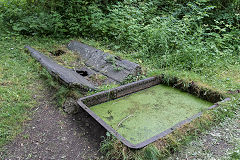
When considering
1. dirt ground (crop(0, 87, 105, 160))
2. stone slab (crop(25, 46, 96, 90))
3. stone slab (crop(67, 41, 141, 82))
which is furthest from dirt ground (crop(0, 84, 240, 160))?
stone slab (crop(67, 41, 141, 82))

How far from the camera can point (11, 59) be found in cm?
479

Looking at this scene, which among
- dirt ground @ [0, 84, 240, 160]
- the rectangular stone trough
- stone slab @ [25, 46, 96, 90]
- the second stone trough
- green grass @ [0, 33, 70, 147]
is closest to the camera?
dirt ground @ [0, 84, 240, 160]

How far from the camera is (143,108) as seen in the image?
3.34 m

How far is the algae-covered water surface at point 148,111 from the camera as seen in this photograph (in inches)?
113

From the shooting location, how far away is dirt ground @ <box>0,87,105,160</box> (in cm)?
256

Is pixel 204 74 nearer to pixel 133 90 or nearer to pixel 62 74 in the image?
pixel 133 90

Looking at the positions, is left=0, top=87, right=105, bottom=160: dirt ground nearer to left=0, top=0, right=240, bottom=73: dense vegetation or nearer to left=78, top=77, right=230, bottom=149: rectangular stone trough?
left=78, top=77, right=230, bottom=149: rectangular stone trough

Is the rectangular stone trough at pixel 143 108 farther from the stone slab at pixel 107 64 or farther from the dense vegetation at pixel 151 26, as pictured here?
the dense vegetation at pixel 151 26

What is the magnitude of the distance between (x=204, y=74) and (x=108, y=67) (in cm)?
181

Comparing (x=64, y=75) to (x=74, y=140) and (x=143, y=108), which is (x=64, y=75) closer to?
(x=74, y=140)

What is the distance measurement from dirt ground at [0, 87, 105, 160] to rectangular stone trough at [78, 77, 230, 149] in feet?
0.81

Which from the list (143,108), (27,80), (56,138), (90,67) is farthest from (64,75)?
(143,108)

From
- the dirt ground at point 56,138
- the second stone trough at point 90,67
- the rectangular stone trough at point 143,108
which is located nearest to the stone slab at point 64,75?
the second stone trough at point 90,67

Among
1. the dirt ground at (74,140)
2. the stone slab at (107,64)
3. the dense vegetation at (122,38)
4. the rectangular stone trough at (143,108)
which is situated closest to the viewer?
the dirt ground at (74,140)
